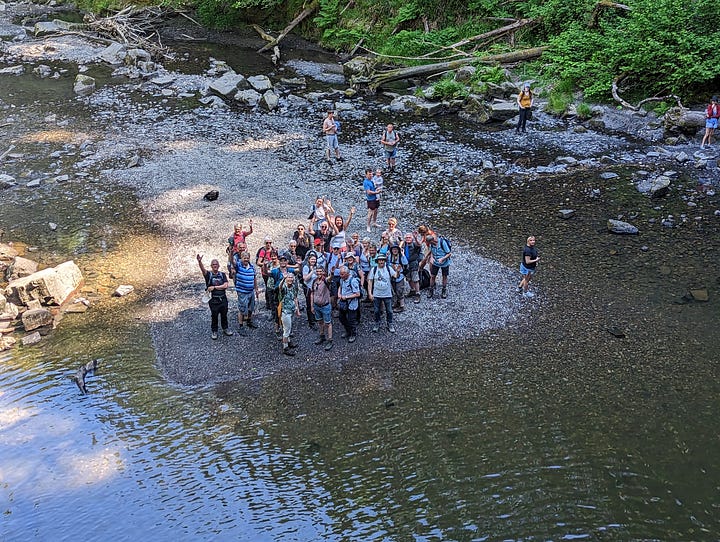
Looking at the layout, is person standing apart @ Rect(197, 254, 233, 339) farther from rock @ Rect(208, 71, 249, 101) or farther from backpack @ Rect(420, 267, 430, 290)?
rock @ Rect(208, 71, 249, 101)

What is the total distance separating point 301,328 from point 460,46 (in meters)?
23.0

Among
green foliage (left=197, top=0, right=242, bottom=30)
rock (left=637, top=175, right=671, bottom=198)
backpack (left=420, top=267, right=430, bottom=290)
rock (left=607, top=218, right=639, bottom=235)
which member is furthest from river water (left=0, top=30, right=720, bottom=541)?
green foliage (left=197, top=0, right=242, bottom=30)

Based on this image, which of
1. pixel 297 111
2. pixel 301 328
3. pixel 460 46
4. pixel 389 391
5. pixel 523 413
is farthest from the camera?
pixel 460 46

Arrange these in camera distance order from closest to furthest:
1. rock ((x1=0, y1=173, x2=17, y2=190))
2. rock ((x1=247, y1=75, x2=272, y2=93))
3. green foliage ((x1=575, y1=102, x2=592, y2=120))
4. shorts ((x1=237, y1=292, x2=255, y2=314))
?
shorts ((x1=237, y1=292, x2=255, y2=314)) < rock ((x1=0, y1=173, x2=17, y2=190)) < green foliage ((x1=575, y1=102, x2=592, y2=120)) < rock ((x1=247, y1=75, x2=272, y2=93))

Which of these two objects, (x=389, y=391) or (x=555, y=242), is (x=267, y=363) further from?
(x=555, y=242)

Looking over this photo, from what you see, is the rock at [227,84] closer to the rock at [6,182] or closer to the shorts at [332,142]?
the shorts at [332,142]

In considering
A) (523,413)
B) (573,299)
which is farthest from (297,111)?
(523,413)

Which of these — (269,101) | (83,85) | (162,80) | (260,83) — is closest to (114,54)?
(162,80)

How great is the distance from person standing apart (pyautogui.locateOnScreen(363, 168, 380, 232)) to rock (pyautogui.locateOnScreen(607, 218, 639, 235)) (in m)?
6.36

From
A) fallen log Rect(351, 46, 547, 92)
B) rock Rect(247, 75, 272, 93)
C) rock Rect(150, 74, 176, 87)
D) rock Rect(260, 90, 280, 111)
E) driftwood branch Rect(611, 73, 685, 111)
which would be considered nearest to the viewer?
driftwood branch Rect(611, 73, 685, 111)

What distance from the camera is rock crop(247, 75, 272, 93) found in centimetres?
3114

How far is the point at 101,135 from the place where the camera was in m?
26.2

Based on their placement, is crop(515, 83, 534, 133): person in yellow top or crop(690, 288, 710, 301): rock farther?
crop(515, 83, 534, 133): person in yellow top

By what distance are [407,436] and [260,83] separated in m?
24.0
